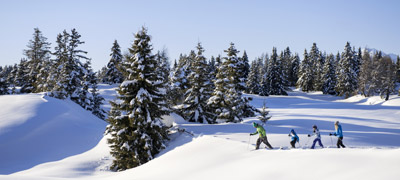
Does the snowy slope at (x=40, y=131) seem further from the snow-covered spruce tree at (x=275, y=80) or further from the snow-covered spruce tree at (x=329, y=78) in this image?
the snow-covered spruce tree at (x=329, y=78)

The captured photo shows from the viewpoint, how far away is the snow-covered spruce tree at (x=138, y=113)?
2012cm

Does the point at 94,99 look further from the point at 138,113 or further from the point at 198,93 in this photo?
the point at 138,113

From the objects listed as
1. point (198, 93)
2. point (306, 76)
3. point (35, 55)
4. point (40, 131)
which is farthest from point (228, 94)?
point (306, 76)

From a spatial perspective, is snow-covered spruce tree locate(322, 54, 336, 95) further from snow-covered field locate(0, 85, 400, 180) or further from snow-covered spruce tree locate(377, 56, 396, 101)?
snow-covered field locate(0, 85, 400, 180)

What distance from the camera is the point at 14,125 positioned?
84.8 feet

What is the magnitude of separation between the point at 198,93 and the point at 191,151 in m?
14.1

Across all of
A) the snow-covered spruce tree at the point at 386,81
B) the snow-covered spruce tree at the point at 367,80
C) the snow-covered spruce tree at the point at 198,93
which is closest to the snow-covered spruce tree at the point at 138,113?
the snow-covered spruce tree at the point at 198,93

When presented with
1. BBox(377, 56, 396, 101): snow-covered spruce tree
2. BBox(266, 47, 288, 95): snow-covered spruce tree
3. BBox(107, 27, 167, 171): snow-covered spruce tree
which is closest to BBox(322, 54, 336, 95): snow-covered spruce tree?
BBox(266, 47, 288, 95): snow-covered spruce tree

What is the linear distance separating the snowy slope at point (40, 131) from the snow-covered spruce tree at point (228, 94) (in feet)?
42.5

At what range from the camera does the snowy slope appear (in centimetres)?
2330

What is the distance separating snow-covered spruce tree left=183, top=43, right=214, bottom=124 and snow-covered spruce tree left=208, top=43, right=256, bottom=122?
1.34 metres

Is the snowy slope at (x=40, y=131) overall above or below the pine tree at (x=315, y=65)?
below

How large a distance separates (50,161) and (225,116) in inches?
655

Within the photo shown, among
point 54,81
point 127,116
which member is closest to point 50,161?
point 127,116
